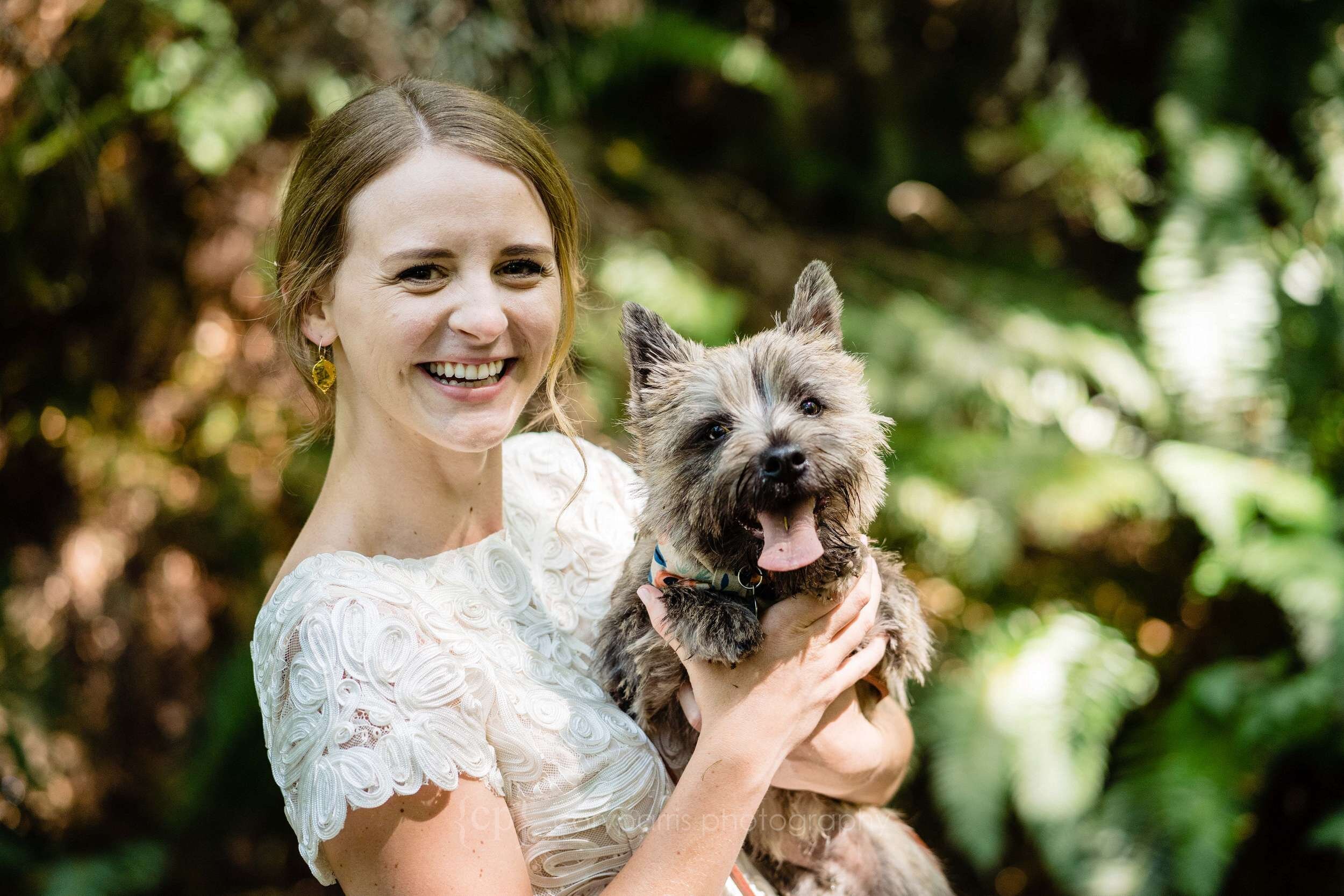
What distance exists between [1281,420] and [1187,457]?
659 millimetres

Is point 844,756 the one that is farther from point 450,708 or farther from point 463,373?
point 463,373

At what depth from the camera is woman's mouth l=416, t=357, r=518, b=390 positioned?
6.20 ft

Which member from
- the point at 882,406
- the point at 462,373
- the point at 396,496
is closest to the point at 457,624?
the point at 396,496

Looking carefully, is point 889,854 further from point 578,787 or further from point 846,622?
point 578,787

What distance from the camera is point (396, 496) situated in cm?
203

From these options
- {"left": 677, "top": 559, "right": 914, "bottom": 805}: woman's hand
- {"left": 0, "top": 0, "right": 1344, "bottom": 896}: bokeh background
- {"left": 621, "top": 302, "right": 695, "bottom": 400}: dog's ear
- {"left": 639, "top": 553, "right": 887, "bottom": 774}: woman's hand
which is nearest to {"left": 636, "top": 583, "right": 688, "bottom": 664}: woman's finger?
{"left": 639, "top": 553, "right": 887, "bottom": 774}: woman's hand

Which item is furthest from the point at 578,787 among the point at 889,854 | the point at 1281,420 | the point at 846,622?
the point at 1281,420

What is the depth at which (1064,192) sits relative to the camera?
5.71 m

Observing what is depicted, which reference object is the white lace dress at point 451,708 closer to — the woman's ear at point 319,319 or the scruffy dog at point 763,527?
the scruffy dog at point 763,527

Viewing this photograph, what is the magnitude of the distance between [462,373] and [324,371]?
→ 43cm

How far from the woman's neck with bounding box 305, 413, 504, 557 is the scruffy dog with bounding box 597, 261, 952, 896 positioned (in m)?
0.41

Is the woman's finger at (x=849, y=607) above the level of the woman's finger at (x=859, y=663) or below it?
above

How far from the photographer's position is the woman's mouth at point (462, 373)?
1.89m

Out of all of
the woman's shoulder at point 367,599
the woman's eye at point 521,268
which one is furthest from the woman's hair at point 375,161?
the woman's shoulder at point 367,599
